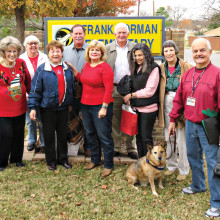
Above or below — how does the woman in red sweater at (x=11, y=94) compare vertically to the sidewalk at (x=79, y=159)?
above

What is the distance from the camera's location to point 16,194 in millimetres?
3867

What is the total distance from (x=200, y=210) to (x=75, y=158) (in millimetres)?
2366

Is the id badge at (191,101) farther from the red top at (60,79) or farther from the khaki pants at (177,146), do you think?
the red top at (60,79)

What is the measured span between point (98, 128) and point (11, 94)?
54.6 inches

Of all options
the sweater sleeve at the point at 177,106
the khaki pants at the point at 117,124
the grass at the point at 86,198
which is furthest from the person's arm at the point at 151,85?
the grass at the point at 86,198

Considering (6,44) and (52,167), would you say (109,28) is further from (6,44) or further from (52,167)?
(52,167)

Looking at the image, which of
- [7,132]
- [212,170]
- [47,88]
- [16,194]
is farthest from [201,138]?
[7,132]

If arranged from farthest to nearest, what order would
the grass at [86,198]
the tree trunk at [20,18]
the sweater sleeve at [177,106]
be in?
the tree trunk at [20,18], the sweater sleeve at [177,106], the grass at [86,198]

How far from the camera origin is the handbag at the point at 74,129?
482cm

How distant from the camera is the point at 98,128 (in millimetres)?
4215

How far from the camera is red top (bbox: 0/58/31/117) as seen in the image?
13.5ft

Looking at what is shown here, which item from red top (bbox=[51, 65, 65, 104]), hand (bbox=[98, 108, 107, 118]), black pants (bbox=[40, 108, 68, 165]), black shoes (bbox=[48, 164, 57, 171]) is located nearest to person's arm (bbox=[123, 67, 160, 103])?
hand (bbox=[98, 108, 107, 118])

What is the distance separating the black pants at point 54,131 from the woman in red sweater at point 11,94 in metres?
0.42

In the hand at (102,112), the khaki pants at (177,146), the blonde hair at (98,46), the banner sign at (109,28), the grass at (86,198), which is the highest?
the banner sign at (109,28)
